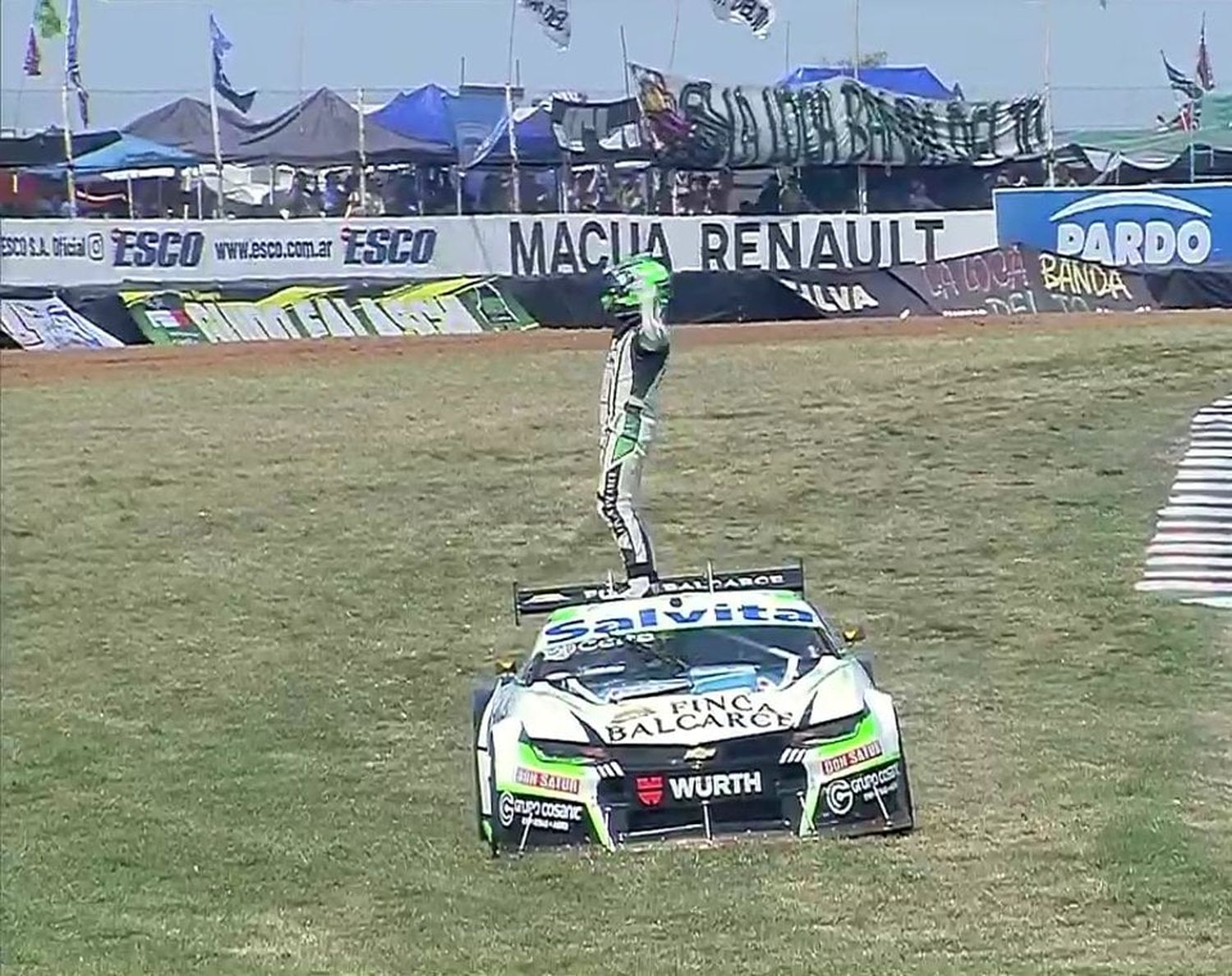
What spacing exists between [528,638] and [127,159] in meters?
4.30

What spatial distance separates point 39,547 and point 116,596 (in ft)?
1.81

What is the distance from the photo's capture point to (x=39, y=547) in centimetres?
852

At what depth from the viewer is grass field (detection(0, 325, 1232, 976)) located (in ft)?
22.6

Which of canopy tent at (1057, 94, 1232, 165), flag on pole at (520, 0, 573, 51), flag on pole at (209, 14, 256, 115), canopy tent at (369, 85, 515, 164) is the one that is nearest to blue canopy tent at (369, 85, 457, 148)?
canopy tent at (369, 85, 515, 164)

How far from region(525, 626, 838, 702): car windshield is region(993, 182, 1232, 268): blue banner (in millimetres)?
1907

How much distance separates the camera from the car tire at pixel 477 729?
683cm

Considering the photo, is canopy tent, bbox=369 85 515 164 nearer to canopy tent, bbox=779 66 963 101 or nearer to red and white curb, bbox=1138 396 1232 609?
canopy tent, bbox=779 66 963 101

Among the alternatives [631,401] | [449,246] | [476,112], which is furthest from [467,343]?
[631,401]

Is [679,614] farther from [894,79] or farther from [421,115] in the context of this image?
[421,115]

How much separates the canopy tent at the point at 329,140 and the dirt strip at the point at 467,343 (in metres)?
0.72

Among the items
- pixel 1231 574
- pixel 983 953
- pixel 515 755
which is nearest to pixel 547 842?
pixel 515 755

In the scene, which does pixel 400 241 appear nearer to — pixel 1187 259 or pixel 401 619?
pixel 401 619

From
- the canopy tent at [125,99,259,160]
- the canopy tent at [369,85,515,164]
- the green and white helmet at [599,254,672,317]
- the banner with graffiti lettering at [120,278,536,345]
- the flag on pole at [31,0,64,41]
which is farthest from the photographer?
the banner with graffiti lettering at [120,278,536,345]

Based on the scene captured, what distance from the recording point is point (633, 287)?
694cm
